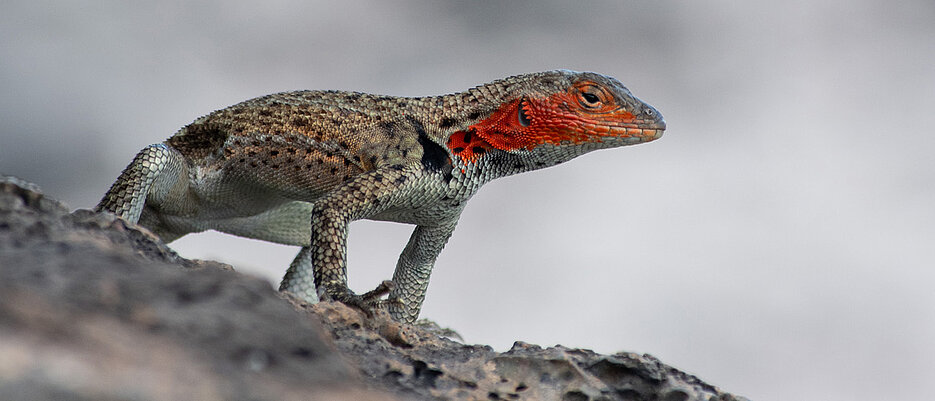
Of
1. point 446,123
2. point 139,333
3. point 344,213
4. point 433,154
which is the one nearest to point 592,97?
point 446,123

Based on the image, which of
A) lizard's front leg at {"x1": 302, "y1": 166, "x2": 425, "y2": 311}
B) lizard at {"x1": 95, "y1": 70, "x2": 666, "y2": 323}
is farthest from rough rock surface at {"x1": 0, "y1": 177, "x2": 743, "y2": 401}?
lizard at {"x1": 95, "y1": 70, "x2": 666, "y2": 323}

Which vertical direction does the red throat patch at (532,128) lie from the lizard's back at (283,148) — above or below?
above

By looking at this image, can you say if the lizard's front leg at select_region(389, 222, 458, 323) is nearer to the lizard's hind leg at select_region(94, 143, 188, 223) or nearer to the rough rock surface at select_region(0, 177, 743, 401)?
the lizard's hind leg at select_region(94, 143, 188, 223)

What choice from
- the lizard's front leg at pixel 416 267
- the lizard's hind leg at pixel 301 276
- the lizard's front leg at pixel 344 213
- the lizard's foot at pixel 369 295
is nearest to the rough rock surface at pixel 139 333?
the lizard's foot at pixel 369 295

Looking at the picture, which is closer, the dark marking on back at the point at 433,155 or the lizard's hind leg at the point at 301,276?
the dark marking on back at the point at 433,155

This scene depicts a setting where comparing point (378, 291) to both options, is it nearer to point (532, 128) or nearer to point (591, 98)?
point (532, 128)

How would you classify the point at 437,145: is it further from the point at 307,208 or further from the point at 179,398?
the point at 179,398

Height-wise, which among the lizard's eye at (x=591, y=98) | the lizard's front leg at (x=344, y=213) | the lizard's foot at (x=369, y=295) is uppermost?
the lizard's eye at (x=591, y=98)

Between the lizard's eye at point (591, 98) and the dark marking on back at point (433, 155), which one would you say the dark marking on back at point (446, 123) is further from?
the lizard's eye at point (591, 98)
